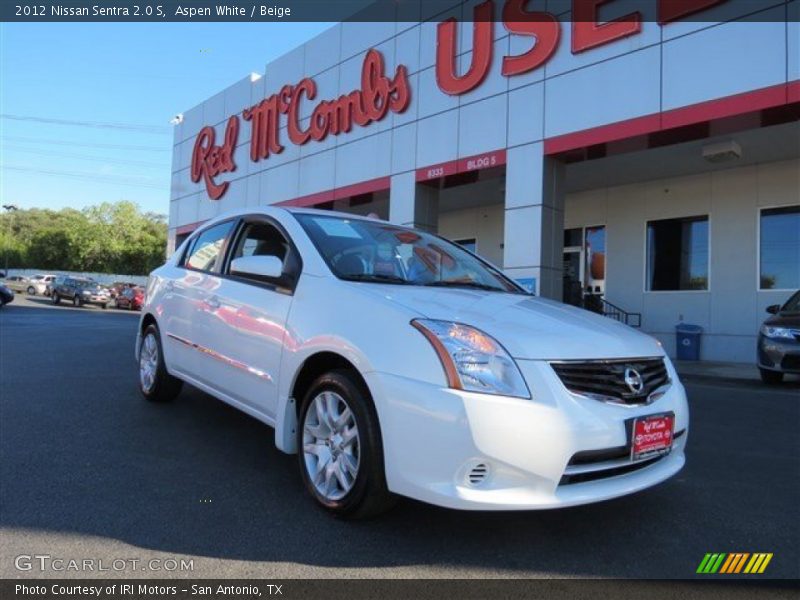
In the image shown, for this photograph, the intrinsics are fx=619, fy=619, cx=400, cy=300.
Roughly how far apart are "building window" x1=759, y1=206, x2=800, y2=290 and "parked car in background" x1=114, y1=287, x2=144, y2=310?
2926 centimetres

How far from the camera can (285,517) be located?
3.22 m

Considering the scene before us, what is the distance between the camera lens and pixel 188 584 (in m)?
2.57

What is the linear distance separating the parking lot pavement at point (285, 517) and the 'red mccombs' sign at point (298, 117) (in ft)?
40.4

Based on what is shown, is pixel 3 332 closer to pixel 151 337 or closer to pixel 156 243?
pixel 151 337

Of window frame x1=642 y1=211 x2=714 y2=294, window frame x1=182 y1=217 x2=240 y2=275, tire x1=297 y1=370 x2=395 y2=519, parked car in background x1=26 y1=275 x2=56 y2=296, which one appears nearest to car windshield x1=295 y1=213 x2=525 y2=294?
tire x1=297 y1=370 x2=395 y2=519

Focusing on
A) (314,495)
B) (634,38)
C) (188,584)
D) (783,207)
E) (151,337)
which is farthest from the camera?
(783,207)

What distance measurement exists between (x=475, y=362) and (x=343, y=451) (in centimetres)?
88

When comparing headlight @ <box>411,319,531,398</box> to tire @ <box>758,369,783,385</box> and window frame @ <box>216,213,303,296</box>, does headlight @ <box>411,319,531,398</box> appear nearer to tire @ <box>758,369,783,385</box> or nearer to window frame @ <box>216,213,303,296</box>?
window frame @ <box>216,213,303,296</box>

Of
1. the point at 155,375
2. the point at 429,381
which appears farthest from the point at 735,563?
the point at 155,375

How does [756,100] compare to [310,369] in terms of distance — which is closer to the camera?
[310,369]

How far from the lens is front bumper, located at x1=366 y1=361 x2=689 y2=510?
2617mm

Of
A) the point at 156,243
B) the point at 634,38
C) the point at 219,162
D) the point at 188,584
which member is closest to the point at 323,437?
the point at 188,584

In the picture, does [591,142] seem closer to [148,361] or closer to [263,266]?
[148,361]

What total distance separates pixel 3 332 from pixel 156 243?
60.8m
